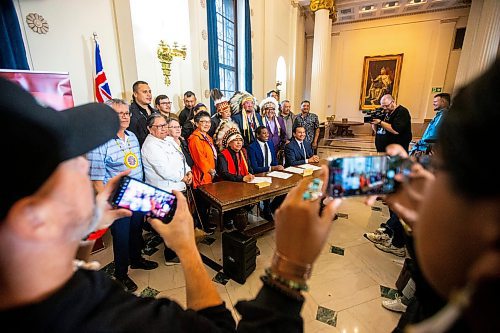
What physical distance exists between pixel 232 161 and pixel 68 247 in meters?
2.67

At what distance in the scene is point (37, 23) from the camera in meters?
2.50

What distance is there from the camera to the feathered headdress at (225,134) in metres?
3.21

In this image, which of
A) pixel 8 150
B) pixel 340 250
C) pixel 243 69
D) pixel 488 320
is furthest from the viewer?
pixel 243 69

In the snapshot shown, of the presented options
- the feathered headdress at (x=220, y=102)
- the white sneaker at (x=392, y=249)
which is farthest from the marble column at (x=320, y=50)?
the white sneaker at (x=392, y=249)

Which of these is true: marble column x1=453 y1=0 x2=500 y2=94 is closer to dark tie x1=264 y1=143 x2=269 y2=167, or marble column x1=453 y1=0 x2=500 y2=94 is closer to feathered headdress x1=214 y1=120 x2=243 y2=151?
dark tie x1=264 y1=143 x2=269 y2=167

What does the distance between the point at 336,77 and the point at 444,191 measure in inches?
510

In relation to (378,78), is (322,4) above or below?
above

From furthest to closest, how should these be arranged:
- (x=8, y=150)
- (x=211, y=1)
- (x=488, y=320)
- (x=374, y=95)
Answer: (x=374, y=95) → (x=211, y=1) → (x=8, y=150) → (x=488, y=320)

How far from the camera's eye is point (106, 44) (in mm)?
3131

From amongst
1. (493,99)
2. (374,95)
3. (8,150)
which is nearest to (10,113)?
(8,150)

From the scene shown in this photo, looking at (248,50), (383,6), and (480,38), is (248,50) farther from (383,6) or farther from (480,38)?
(480,38)

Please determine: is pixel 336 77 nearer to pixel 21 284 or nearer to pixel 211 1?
pixel 211 1

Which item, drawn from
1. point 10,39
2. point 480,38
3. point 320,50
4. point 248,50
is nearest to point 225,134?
point 10,39

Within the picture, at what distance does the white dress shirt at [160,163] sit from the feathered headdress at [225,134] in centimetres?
92
